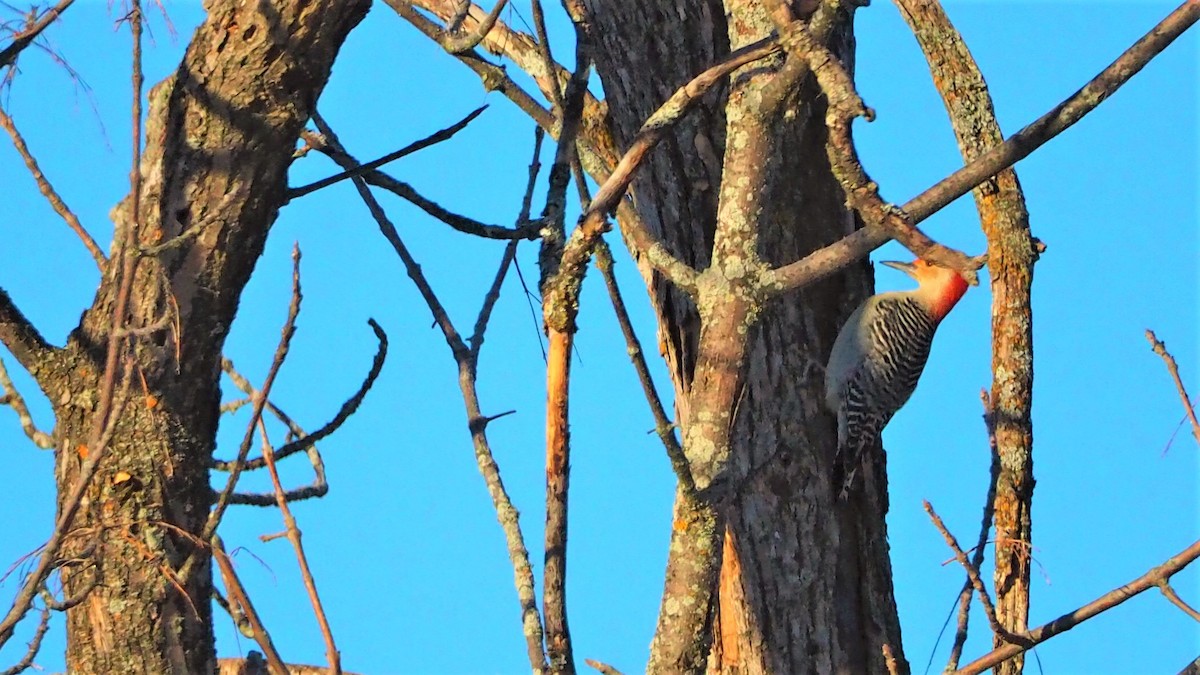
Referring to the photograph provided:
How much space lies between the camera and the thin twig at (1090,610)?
115 inches

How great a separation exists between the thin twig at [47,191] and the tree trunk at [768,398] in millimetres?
1865

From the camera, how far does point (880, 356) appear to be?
5.68 meters

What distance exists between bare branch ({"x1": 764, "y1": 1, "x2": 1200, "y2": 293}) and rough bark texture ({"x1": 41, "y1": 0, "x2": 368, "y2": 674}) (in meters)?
1.25

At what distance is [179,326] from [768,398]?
199 cm

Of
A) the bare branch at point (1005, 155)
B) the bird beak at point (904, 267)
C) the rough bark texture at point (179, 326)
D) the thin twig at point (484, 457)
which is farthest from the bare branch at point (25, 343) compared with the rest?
the bird beak at point (904, 267)

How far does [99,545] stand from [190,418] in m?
0.35

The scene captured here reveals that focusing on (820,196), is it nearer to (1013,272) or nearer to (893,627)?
(1013,272)

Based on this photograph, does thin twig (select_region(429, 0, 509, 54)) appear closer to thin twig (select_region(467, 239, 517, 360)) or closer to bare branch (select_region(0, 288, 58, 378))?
thin twig (select_region(467, 239, 517, 360))

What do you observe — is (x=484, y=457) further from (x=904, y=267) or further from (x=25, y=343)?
(x=904, y=267)

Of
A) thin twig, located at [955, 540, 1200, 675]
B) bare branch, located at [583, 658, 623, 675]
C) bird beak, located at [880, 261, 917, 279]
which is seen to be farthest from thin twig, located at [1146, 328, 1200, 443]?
bird beak, located at [880, 261, 917, 279]

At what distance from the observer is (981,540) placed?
367cm

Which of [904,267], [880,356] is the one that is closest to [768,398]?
[880,356]

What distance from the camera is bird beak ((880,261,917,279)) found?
718cm

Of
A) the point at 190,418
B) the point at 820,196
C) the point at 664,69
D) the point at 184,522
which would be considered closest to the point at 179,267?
the point at 190,418
